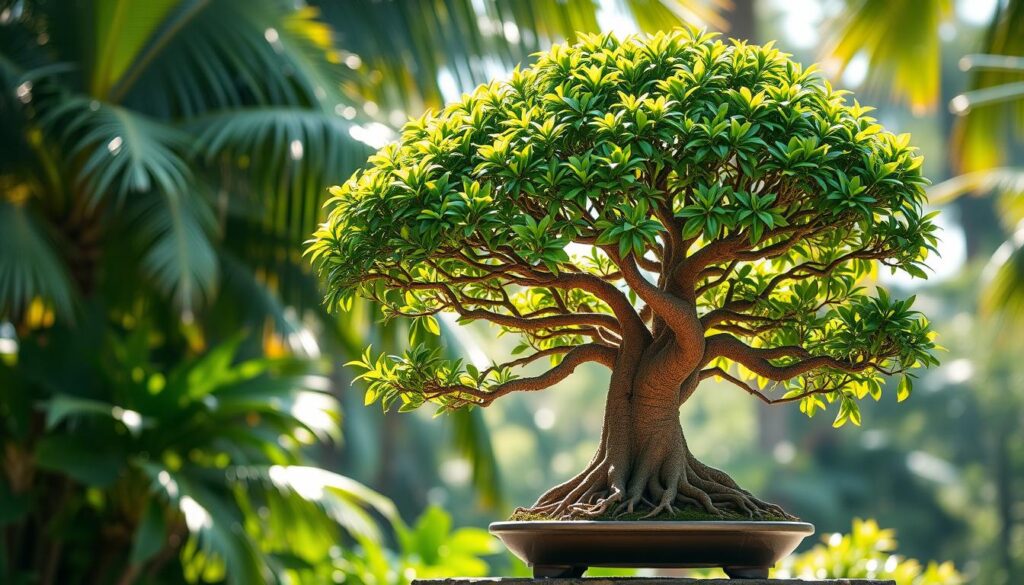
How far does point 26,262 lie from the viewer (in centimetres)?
562

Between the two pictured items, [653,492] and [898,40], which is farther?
[898,40]

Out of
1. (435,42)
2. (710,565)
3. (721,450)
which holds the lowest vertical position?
(710,565)

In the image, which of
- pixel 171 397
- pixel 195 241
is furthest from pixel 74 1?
pixel 171 397

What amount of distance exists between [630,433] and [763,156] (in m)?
0.69

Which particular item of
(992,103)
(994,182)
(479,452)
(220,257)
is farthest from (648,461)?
(992,103)

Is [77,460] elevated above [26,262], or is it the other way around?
[26,262]

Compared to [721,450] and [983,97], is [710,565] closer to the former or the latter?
[983,97]

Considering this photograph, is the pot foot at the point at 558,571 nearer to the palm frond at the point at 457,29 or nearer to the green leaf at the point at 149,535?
the green leaf at the point at 149,535

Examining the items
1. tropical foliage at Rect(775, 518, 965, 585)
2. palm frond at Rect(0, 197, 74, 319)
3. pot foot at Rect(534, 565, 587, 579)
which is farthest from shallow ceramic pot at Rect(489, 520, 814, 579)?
palm frond at Rect(0, 197, 74, 319)

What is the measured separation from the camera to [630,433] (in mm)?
2662

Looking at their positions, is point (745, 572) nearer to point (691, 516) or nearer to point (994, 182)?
point (691, 516)

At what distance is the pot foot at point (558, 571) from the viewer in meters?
2.48

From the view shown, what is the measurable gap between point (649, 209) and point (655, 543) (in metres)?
0.69

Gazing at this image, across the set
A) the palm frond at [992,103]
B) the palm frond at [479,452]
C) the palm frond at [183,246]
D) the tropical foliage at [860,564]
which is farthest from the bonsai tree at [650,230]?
the palm frond at [992,103]
